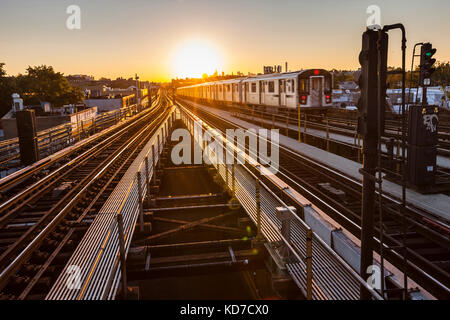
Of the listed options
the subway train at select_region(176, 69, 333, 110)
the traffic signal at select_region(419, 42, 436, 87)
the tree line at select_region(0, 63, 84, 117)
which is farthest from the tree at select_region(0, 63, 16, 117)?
the traffic signal at select_region(419, 42, 436, 87)

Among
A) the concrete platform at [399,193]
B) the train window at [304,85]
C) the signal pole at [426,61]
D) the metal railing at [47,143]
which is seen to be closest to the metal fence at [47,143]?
the metal railing at [47,143]

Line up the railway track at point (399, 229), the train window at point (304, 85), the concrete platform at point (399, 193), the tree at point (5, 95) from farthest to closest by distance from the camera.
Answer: the tree at point (5, 95) < the train window at point (304, 85) < the concrete platform at point (399, 193) < the railway track at point (399, 229)

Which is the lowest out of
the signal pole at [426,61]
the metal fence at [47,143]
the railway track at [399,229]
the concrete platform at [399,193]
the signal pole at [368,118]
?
the railway track at [399,229]

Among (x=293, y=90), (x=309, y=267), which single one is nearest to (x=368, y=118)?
(x=309, y=267)

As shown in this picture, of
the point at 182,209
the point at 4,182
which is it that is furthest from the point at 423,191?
the point at 4,182

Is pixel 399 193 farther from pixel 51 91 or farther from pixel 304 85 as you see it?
pixel 51 91

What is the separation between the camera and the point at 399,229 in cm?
680

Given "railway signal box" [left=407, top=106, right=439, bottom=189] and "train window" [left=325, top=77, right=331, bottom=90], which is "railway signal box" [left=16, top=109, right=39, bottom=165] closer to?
"railway signal box" [left=407, top=106, right=439, bottom=189]

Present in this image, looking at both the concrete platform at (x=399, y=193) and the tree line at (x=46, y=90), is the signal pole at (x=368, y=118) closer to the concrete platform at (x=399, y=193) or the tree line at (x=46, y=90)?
the concrete platform at (x=399, y=193)

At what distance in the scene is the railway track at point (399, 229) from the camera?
5022 mm

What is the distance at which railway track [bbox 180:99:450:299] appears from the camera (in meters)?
5.02

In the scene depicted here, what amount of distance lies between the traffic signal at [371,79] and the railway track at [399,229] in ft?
3.36

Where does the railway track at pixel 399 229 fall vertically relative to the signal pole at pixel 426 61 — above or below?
below

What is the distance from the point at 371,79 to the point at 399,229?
165 inches
